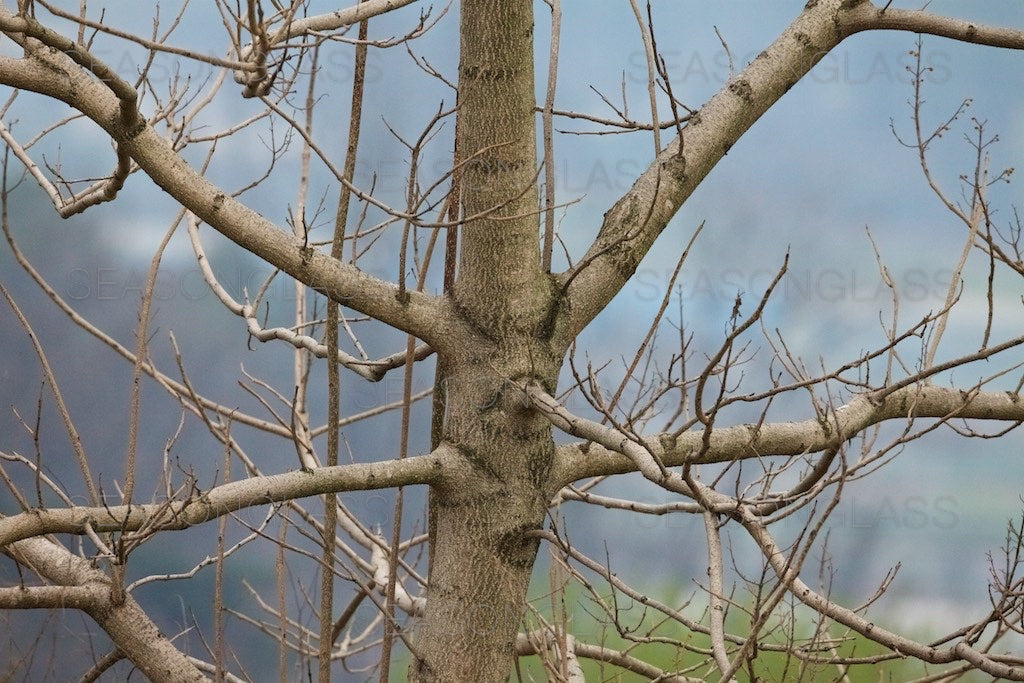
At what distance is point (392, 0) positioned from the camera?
1.85 m

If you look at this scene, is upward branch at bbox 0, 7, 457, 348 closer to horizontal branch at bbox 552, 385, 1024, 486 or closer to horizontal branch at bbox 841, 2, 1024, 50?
horizontal branch at bbox 552, 385, 1024, 486

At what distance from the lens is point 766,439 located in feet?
6.49

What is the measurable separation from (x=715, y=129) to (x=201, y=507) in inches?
48.3

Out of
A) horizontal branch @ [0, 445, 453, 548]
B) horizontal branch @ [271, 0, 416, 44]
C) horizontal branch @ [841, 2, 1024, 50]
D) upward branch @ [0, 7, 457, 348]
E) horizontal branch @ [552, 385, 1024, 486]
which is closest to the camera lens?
horizontal branch @ [0, 445, 453, 548]

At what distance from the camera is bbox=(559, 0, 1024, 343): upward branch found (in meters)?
1.98

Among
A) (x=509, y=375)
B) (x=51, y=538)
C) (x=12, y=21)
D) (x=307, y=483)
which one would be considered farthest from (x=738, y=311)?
(x=51, y=538)

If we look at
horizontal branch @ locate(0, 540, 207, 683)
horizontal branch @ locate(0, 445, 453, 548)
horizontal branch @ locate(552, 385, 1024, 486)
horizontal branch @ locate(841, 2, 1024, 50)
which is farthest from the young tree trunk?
horizontal branch @ locate(841, 2, 1024, 50)

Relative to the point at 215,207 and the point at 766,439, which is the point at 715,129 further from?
the point at 215,207

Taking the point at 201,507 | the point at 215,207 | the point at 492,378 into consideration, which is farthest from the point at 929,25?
the point at 201,507

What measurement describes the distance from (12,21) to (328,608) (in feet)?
3.47

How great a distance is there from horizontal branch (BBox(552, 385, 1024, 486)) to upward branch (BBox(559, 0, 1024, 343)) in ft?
0.80

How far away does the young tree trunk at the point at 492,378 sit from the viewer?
181 cm

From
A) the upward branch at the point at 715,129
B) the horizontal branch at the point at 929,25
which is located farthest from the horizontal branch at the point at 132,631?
the horizontal branch at the point at 929,25

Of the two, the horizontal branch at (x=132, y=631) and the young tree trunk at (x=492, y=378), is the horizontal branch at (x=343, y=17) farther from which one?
the horizontal branch at (x=132, y=631)
